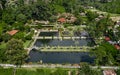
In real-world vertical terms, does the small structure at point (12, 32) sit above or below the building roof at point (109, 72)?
above

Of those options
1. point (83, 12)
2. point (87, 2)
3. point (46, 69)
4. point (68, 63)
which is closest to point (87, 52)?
point (68, 63)

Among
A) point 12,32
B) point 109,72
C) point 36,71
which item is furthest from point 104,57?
point 12,32

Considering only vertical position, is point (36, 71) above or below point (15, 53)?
below

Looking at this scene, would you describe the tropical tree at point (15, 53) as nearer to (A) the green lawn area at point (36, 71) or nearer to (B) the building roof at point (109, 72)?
(A) the green lawn area at point (36, 71)

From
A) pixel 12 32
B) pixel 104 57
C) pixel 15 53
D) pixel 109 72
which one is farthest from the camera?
pixel 12 32

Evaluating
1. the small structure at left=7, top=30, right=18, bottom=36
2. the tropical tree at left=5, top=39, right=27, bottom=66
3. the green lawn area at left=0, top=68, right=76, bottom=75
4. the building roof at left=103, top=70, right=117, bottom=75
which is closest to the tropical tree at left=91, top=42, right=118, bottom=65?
the building roof at left=103, top=70, right=117, bottom=75

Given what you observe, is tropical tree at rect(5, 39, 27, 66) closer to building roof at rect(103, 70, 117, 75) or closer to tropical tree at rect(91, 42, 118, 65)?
tropical tree at rect(91, 42, 118, 65)

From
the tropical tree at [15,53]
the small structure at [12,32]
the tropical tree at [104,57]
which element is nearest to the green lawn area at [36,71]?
the tropical tree at [15,53]

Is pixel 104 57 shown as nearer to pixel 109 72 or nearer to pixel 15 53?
pixel 109 72

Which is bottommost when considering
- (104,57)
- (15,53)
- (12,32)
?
(12,32)
